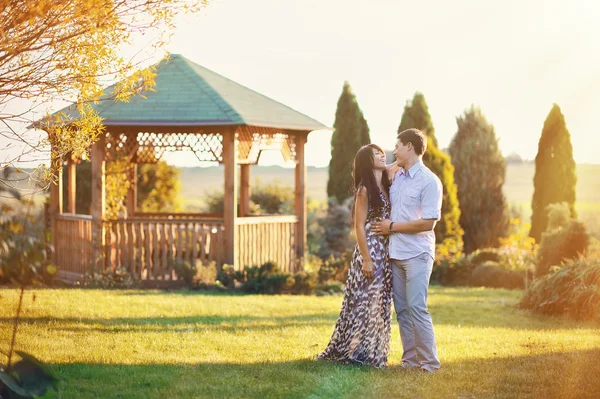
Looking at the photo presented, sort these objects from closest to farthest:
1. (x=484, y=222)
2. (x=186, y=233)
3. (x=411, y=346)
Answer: (x=411, y=346) < (x=186, y=233) < (x=484, y=222)

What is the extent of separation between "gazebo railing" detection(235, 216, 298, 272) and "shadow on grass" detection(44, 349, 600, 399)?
745 centimetres

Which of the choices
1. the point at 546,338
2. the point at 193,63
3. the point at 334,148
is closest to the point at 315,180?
the point at 334,148

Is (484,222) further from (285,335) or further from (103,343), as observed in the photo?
(103,343)

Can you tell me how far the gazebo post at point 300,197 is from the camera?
1633 centimetres

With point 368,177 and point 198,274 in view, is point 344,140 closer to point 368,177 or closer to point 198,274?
point 198,274

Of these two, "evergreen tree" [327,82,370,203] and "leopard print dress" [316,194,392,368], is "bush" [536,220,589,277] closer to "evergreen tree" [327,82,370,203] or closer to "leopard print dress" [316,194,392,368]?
"leopard print dress" [316,194,392,368]

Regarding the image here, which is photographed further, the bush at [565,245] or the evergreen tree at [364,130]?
the evergreen tree at [364,130]

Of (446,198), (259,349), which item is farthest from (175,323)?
(446,198)

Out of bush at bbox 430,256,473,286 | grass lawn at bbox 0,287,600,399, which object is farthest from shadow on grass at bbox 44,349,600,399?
bush at bbox 430,256,473,286

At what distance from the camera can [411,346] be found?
710cm

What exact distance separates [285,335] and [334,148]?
15.4 metres

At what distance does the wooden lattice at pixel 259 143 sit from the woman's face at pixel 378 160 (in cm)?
761

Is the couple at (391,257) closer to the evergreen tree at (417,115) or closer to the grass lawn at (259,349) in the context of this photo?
the grass lawn at (259,349)

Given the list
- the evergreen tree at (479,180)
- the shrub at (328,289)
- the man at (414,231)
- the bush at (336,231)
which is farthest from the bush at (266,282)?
the evergreen tree at (479,180)
